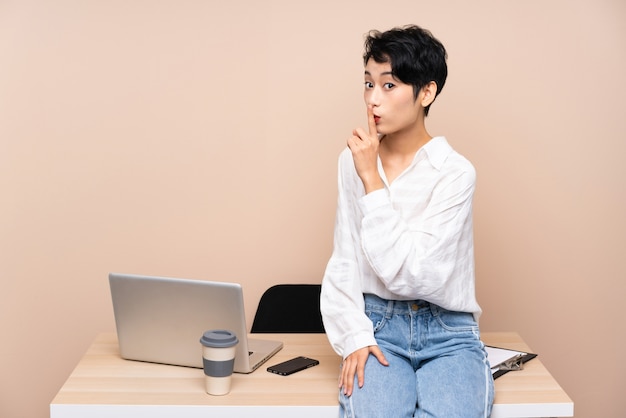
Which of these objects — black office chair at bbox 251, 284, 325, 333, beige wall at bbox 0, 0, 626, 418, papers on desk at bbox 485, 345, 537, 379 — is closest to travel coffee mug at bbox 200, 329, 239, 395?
papers on desk at bbox 485, 345, 537, 379

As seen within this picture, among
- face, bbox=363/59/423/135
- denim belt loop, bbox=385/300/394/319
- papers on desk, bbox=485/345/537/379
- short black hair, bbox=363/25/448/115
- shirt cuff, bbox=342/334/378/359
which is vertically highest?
short black hair, bbox=363/25/448/115

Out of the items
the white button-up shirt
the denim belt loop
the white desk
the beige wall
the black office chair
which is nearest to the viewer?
the white desk

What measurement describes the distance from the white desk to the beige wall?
3.66 ft

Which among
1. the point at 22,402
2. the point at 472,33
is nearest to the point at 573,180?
the point at 472,33

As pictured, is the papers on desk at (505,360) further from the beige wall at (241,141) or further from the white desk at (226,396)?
the beige wall at (241,141)

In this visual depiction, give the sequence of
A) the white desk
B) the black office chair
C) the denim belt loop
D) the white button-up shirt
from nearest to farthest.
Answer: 1. the white desk
2. the white button-up shirt
3. the denim belt loop
4. the black office chair

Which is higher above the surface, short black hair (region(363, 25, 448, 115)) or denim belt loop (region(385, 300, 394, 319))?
short black hair (region(363, 25, 448, 115))

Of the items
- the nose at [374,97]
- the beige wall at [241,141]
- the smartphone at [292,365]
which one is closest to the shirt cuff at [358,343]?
the smartphone at [292,365]

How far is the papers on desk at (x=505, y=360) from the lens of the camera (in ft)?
7.29

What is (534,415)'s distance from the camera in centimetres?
199

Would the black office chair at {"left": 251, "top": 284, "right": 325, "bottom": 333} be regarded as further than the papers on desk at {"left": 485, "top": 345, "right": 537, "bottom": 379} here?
Yes

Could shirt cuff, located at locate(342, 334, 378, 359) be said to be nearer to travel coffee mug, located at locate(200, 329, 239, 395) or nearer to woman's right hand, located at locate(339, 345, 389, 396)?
woman's right hand, located at locate(339, 345, 389, 396)

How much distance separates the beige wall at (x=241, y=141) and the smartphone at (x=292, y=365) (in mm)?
1135

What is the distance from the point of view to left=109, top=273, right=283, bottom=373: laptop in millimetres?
2137
